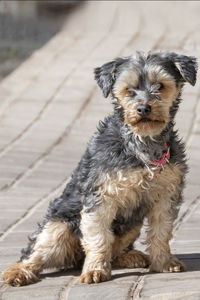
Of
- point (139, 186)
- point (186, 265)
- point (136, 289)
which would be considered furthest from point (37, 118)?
point (136, 289)

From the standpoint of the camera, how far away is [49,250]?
18.6 feet

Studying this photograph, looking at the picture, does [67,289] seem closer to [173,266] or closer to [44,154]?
[173,266]

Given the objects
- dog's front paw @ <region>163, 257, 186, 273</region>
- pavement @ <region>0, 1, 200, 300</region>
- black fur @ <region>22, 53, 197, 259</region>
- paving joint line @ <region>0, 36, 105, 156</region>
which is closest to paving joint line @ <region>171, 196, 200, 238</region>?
pavement @ <region>0, 1, 200, 300</region>

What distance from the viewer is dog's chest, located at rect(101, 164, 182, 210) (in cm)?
541

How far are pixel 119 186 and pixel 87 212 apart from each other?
0.90ft

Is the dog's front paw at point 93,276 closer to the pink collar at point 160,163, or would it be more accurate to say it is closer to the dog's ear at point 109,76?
the pink collar at point 160,163

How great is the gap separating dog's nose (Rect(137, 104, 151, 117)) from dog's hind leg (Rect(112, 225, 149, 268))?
2.79 ft

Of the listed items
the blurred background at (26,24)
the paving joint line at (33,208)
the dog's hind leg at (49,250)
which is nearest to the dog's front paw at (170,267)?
the dog's hind leg at (49,250)

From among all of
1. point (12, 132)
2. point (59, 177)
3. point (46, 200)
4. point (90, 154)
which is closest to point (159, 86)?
point (90, 154)

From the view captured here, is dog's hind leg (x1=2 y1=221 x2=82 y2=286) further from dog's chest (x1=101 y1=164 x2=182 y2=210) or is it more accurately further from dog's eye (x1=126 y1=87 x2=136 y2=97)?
dog's eye (x1=126 y1=87 x2=136 y2=97)

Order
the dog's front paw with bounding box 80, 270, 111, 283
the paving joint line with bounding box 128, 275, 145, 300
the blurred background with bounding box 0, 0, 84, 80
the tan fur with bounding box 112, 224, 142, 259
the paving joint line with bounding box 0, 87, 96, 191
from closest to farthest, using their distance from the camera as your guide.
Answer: the paving joint line with bounding box 128, 275, 145, 300 → the dog's front paw with bounding box 80, 270, 111, 283 → the tan fur with bounding box 112, 224, 142, 259 → the paving joint line with bounding box 0, 87, 96, 191 → the blurred background with bounding box 0, 0, 84, 80

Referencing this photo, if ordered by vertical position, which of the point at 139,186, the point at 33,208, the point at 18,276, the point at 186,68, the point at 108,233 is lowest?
the point at 33,208

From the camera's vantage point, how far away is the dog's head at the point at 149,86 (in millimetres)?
5359

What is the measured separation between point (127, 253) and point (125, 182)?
2.47 ft
